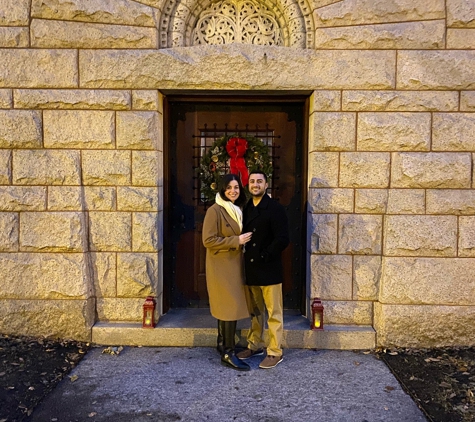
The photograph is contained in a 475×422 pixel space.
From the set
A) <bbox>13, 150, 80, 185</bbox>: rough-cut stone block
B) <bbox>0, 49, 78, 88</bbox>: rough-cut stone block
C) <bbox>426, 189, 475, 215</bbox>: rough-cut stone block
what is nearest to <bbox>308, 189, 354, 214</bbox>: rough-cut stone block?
<bbox>426, 189, 475, 215</bbox>: rough-cut stone block

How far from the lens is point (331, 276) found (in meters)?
5.14

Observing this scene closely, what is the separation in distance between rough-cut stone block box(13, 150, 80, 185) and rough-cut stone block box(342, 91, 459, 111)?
3.24 m

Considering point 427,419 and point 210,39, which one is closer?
point 427,419

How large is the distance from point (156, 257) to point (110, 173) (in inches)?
43.6

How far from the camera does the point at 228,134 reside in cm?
555

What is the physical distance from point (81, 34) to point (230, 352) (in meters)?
3.86

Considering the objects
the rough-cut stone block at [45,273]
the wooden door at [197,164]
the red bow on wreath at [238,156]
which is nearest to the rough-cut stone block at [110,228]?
the rough-cut stone block at [45,273]

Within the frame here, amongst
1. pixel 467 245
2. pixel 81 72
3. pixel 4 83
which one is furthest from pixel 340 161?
pixel 4 83

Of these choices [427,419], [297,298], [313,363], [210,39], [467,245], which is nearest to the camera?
[427,419]

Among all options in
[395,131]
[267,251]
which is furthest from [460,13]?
[267,251]

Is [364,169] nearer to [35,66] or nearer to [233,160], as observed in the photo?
[233,160]

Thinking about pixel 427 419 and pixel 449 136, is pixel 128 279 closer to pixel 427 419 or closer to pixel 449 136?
pixel 427 419

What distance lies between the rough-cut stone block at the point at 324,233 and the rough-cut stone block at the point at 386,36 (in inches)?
76.4

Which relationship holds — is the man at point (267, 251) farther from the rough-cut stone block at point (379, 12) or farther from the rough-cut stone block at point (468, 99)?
the rough-cut stone block at point (468, 99)
